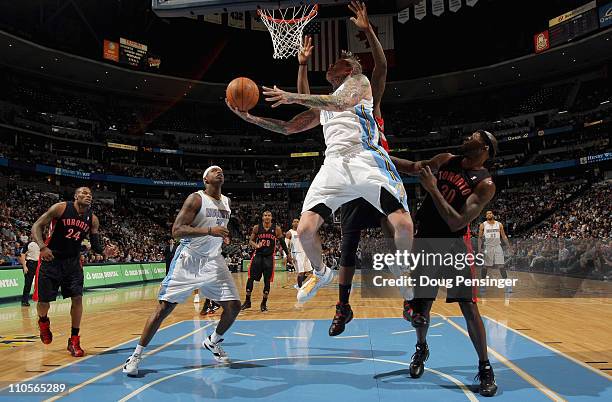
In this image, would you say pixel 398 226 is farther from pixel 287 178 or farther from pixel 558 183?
pixel 287 178

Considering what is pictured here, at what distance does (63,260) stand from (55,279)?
0.28 m

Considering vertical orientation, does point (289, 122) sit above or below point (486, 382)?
above

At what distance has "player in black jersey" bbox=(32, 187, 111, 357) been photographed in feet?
21.8

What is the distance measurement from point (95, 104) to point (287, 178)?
16603mm

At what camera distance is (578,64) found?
33.6m

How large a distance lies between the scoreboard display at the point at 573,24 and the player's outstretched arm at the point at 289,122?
92.5ft

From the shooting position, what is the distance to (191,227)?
5.64 metres

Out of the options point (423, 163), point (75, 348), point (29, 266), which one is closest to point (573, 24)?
point (423, 163)

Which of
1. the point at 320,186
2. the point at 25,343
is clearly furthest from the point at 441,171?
the point at 25,343

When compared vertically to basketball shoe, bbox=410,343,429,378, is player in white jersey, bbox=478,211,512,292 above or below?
above

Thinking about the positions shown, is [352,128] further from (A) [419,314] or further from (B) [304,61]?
(A) [419,314]

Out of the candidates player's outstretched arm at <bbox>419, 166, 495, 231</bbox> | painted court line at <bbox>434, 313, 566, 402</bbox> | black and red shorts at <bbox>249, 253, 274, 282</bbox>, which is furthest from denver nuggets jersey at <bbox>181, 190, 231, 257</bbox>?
black and red shorts at <bbox>249, 253, 274, 282</bbox>

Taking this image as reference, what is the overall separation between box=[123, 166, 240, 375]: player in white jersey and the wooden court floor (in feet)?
5.62

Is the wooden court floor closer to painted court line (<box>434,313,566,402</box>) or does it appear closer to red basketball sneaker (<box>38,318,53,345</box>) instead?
red basketball sneaker (<box>38,318,53,345</box>)
